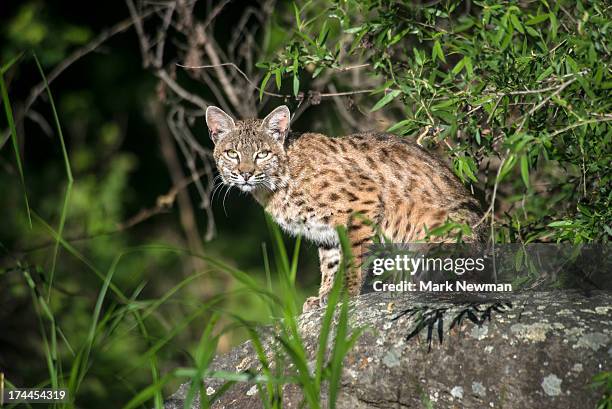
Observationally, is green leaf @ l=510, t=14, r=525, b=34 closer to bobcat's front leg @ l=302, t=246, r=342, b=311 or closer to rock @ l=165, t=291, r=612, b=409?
rock @ l=165, t=291, r=612, b=409

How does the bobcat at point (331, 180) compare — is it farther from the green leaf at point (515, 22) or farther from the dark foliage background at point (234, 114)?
the green leaf at point (515, 22)

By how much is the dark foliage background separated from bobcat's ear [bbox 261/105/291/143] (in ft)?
1.32

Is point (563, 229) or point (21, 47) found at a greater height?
point (21, 47)

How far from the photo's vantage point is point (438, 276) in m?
4.63

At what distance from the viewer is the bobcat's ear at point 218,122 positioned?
239 inches

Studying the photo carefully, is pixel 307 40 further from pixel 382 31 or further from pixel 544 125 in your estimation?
pixel 544 125

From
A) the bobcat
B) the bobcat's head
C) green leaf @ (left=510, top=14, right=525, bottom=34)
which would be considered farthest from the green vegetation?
the bobcat's head

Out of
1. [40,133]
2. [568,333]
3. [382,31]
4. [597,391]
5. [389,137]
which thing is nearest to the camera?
[597,391]

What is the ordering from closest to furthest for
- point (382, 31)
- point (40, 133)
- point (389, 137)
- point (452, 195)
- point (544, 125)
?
point (544, 125), point (382, 31), point (452, 195), point (389, 137), point (40, 133)

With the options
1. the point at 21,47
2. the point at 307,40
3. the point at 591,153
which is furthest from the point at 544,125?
the point at 21,47

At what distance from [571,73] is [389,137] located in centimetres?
A: 231

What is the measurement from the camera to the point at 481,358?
363 cm

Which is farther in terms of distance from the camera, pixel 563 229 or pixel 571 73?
pixel 563 229

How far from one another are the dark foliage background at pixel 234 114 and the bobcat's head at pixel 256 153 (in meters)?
0.29
